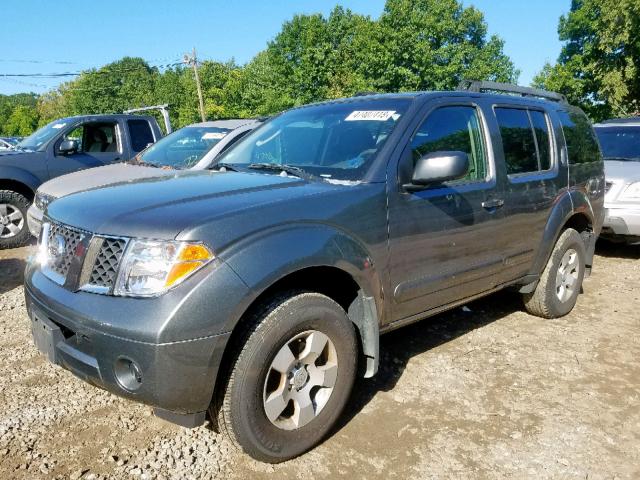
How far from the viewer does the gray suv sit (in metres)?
2.17

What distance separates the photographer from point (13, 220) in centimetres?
744

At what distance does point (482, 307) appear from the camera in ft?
16.5

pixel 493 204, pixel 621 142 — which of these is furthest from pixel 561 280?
pixel 621 142

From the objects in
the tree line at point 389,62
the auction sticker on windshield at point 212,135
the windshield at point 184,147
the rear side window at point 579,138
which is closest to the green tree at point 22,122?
the tree line at point 389,62

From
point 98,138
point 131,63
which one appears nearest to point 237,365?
point 98,138

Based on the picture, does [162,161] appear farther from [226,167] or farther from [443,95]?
[443,95]

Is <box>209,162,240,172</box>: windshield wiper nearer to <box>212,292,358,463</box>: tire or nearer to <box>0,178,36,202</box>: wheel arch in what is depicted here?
<box>212,292,358,463</box>: tire

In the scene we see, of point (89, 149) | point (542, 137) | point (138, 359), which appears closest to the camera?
point (138, 359)

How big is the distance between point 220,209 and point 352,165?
3.09 feet

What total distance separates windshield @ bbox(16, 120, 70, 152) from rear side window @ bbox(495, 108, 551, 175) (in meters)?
6.70

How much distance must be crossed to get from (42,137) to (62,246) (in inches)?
257

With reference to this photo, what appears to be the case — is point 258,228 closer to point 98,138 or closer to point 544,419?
point 544,419

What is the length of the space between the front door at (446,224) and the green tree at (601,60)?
989 inches

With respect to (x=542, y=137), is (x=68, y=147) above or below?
below
